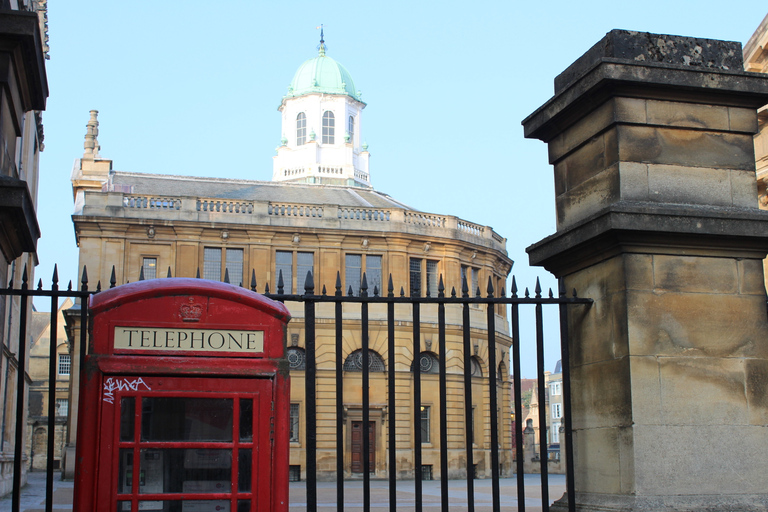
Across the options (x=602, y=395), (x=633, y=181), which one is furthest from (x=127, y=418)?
(x=633, y=181)

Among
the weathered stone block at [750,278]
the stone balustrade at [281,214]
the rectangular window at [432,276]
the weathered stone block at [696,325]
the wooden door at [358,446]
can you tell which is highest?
the stone balustrade at [281,214]

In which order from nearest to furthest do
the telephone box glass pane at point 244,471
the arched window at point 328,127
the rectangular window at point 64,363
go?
1. the telephone box glass pane at point 244,471
2. the rectangular window at point 64,363
3. the arched window at point 328,127

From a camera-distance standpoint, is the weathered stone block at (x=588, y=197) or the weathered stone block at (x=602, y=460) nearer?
the weathered stone block at (x=602, y=460)

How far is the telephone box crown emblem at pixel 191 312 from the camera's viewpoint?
5625 millimetres

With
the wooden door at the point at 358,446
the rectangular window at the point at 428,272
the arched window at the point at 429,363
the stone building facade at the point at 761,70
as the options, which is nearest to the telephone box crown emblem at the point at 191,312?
the stone building facade at the point at 761,70

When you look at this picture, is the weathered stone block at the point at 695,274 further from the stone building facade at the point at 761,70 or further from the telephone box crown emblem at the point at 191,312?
the stone building facade at the point at 761,70

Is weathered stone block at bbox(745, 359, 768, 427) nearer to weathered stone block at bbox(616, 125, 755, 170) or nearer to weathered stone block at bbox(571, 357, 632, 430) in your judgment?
weathered stone block at bbox(571, 357, 632, 430)

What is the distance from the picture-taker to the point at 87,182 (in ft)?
150

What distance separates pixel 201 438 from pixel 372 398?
3366 cm

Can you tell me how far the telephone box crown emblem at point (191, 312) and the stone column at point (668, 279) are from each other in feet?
9.38

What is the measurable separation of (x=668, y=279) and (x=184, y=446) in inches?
142

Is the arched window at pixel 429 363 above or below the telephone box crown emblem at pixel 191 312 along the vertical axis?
above

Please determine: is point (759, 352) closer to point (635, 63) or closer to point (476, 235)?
point (635, 63)

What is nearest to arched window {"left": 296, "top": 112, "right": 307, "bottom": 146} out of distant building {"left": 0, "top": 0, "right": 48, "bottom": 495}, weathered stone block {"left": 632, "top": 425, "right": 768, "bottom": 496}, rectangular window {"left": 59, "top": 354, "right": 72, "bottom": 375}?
rectangular window {"left": 59, "top": 354, "right": 72, "bottom": 375}
